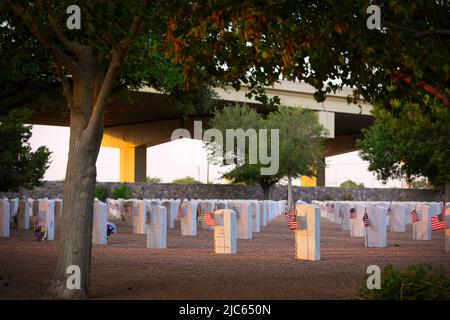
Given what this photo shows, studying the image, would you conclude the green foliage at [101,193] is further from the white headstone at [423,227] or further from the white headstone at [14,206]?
the white headstone at [423,227]

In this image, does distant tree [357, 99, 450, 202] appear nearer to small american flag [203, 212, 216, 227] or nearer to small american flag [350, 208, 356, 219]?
small american flag [350, 208, 356, 219]

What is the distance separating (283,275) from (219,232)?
15.2ft

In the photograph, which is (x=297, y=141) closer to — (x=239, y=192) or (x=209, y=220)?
(x=239, y=192)

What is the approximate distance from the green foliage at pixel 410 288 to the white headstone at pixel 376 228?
30.6ft

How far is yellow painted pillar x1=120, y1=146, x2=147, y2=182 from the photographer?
6625 cm

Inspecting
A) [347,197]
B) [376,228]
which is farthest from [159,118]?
[376,228]

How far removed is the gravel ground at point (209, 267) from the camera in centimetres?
995

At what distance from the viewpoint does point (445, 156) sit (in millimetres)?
47062

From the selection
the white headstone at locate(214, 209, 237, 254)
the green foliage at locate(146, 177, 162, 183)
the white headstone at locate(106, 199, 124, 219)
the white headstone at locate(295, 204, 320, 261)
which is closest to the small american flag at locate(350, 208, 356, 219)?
the white headstone at locate(214, 209, 237, 254)

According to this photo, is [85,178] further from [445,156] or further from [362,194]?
[362,194]

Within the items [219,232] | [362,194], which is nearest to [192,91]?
[219,232]

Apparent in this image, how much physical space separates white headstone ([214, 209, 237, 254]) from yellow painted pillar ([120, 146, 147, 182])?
163 feet

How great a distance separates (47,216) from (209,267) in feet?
28.7

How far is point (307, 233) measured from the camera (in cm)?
1490
